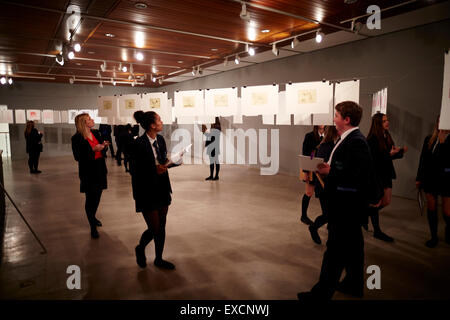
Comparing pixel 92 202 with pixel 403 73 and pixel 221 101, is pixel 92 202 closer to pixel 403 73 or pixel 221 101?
pixel 221 101

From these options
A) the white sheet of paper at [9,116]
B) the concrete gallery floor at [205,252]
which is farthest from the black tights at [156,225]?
the white sheet of paper at [9,116]

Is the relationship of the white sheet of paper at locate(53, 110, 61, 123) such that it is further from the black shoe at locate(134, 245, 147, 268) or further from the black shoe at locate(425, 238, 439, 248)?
the black shoe at locate(425, 238, 439, 248)

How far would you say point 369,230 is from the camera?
4.17 meters

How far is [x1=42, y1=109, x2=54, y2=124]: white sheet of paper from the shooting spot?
42.4ft

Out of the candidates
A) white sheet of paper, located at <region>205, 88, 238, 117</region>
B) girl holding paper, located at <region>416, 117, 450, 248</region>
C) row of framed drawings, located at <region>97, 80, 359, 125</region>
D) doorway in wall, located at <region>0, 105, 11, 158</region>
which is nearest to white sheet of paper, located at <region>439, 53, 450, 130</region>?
girl holding paper, located at <region>416, 117, 450, 248</region>

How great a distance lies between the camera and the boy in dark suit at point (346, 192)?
2209 mm

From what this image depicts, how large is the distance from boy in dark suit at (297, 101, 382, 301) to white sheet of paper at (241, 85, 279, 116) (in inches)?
124

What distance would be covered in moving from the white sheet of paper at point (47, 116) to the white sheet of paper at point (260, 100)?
435 inches

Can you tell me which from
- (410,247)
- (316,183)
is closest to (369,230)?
(410,247)

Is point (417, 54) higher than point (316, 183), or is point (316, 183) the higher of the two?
point (417, 54)

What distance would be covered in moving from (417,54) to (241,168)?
5892 millimetres

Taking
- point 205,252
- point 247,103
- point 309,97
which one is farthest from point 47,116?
point 205,252

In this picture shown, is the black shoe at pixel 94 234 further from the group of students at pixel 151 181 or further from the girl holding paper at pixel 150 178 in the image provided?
the girl holding paper at pixel 150 178
